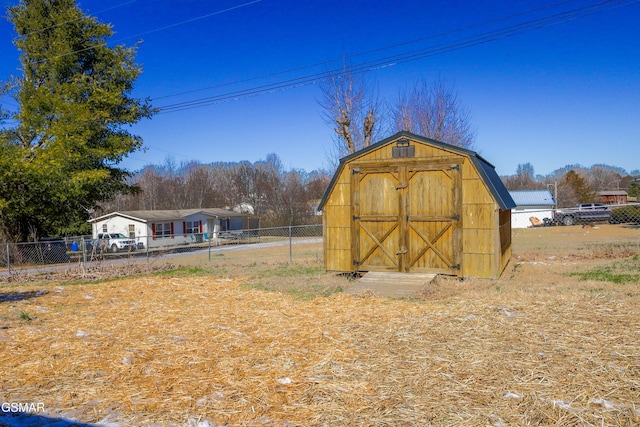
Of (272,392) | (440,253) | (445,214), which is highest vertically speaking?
(445,214)

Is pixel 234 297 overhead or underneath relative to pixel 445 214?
underneath

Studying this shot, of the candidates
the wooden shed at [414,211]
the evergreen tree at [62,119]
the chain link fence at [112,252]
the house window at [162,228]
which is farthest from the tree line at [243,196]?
the wooden shed at [414,211]

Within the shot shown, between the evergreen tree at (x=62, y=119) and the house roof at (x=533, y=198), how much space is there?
37384 millimetres

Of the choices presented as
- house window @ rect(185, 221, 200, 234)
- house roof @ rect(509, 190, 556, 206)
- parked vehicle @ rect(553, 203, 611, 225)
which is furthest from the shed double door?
house roof @ rect(509, 190, 556, 206)

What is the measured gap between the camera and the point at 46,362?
17.9 feet

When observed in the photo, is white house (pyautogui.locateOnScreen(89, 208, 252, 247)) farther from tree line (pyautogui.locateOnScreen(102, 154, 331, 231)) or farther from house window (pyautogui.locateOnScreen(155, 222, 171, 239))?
tree line (pyautogui.locateOnScreen(102, 154, 331, 231))

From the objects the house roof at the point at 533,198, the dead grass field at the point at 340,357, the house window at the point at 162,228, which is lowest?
the dead grass field at the point at 340,357

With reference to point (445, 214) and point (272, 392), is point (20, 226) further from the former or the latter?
point (272, 392)

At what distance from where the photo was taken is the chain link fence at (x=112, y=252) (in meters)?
18.1

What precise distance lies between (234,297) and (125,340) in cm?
383

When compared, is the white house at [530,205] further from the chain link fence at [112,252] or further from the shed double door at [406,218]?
the shed double door at [406,218]

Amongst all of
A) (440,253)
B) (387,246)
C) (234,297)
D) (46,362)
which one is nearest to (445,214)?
(440,253)

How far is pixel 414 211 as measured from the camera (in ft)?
38.8

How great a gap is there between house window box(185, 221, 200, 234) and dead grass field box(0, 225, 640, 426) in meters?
34.4
